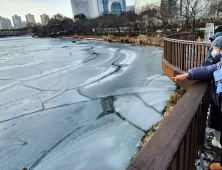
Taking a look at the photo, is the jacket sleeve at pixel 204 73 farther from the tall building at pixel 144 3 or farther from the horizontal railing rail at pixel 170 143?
the tall building at pixel 144 3

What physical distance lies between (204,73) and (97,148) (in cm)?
211

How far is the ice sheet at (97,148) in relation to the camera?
2.50 m

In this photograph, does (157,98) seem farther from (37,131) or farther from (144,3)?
(144,3)

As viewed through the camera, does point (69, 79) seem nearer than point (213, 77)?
No

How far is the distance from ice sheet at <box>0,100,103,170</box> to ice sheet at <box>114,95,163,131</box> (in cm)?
58

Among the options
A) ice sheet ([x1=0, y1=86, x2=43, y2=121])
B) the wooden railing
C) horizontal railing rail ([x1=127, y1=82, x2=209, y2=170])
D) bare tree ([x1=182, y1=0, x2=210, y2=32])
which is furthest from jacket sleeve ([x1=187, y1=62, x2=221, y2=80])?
bare tree ([x1=182, y1=0, x2=210, y2=32])

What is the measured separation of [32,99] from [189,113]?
4.98 m

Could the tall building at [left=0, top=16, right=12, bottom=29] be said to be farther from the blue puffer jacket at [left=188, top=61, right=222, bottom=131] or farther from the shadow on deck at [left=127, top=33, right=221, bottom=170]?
the shadow on deck at [left=127, top=33, right=221, bottom=170]

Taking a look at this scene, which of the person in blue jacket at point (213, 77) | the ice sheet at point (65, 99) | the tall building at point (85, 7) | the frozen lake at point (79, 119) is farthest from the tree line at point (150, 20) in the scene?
the tall building at point (85, 7)

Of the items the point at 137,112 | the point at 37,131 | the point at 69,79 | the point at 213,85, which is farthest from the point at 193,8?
the point at 37,131

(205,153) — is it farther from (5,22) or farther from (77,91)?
(5,22)

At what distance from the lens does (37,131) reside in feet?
11.3

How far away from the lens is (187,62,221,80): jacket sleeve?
1.56 meters

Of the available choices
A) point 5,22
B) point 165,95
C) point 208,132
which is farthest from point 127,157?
point 5,22
